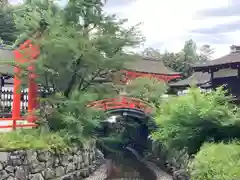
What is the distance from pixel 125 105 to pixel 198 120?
8194 mm

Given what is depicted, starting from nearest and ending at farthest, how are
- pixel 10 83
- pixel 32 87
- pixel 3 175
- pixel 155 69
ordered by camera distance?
1. pixel 3 175
2. pixel 32 87
3. pixel 10 83
4. pixel 155 69

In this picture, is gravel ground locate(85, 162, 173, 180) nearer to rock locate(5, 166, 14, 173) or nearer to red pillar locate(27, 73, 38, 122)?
red pillar locate(27, 73, 38, 122)

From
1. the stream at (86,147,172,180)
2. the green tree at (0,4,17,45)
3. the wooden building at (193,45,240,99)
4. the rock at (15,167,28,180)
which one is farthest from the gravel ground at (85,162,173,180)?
the green tree at (0,4,17,45)

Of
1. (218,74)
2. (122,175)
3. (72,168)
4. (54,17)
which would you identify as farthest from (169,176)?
(54,17)

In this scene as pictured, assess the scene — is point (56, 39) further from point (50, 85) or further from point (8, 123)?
point (8, 123)

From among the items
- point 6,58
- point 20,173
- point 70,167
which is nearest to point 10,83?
point 6,58

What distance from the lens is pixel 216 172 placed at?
1071 cm

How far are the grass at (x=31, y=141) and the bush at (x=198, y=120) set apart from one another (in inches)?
169

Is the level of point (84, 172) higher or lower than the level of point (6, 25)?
lower

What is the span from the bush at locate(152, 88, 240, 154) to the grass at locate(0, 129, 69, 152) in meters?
4.28

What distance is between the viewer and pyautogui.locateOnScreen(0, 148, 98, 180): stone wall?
1397 cm

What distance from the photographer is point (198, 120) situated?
1430 cm

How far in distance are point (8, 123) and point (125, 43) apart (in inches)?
259

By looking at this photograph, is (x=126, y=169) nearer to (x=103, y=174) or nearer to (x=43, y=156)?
(x=103, y=174)
